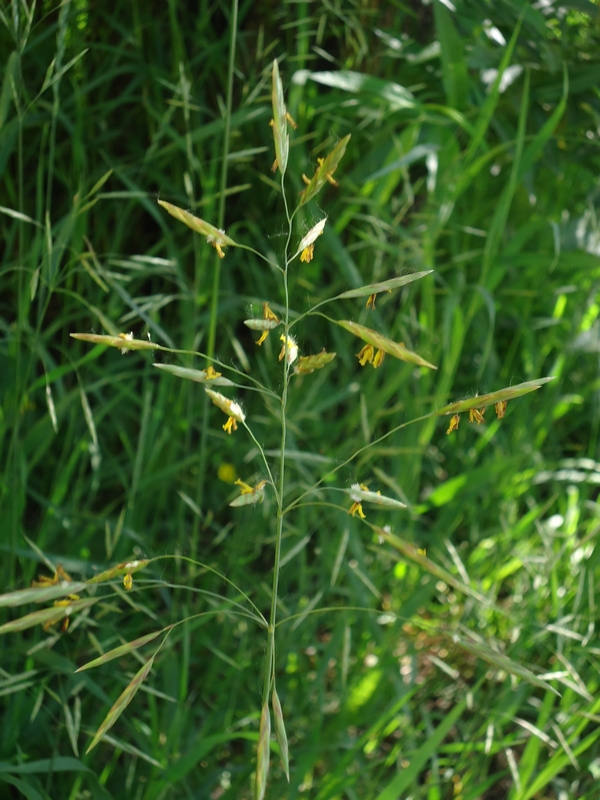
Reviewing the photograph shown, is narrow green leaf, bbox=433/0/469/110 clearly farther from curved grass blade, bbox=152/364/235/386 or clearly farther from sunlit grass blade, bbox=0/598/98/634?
sunlit grass blade, bbox=0/598/98/634

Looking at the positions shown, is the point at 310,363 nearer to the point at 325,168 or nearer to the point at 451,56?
the point at 325,168

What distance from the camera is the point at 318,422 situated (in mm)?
1211

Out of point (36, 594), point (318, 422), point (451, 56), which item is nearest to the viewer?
point (36, 594)

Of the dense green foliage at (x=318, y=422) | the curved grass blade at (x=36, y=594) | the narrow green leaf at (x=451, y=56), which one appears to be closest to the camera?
the curved grass blade at (x=36, y=594)

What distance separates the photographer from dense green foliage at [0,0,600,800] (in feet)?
2.85

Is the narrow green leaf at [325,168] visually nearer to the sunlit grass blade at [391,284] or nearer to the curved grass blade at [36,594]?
the sunlit grass blade at [391,284]

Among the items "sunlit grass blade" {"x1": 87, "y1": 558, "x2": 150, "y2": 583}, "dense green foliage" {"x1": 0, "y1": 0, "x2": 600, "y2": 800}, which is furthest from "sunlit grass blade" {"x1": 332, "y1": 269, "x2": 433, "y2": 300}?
"dense green foliage" {"x1": 0, "y1": 0, "x2": 600, "y2": 800}

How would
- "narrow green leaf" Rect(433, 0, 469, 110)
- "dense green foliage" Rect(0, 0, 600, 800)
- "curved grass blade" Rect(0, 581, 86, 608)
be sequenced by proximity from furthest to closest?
"narrow green leaf" Rect(433, 0, 469, 110)
"dense green foliage" Rect(0, 0, 600, 800)
"curved grass blade" Rect(0, 581, 86, 608)

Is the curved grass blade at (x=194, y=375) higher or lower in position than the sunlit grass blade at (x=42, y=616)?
higher

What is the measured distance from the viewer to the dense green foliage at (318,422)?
2.85 ft

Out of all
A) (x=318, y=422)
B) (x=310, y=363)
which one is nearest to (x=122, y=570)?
(x=310, y=363)

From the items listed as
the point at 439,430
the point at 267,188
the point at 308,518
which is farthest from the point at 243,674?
the point at 267,188

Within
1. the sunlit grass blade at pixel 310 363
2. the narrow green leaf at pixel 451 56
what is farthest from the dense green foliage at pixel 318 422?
the sunlit grass blade at pixel 310 363

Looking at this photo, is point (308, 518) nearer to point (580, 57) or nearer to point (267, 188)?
point (267, 188)
